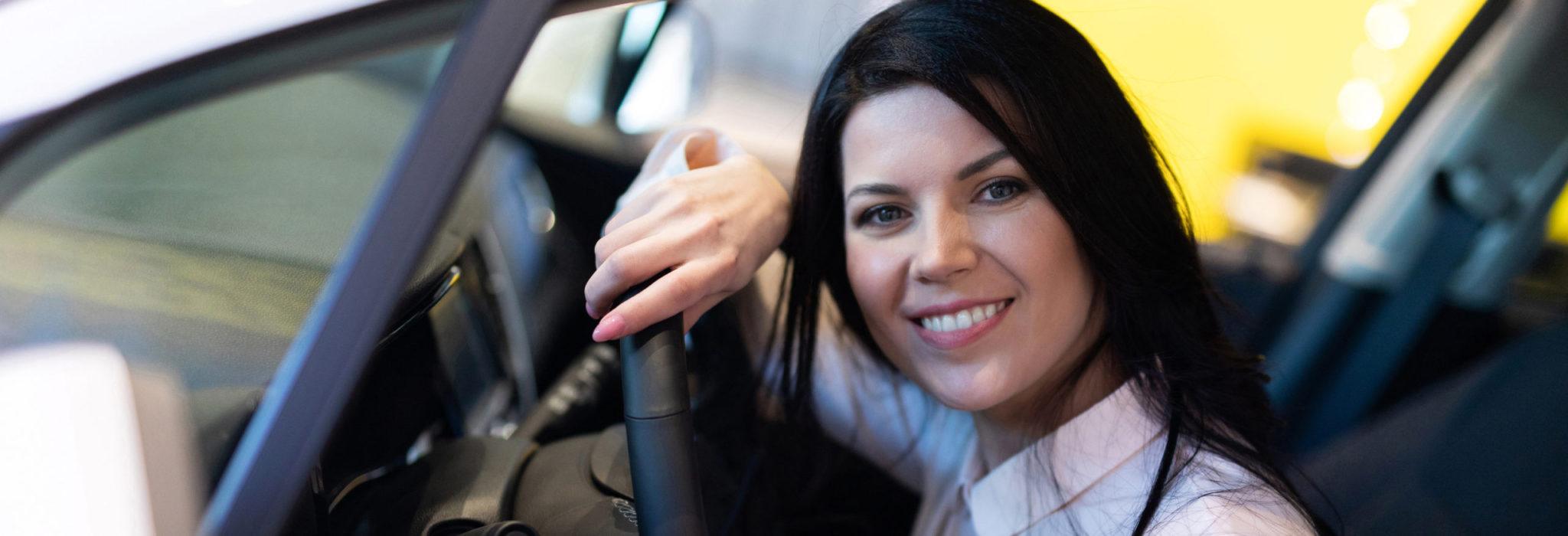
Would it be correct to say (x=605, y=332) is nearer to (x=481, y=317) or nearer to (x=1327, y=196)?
(x=481, y=317)

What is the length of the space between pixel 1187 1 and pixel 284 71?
330cm

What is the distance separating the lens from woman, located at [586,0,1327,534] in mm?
1024

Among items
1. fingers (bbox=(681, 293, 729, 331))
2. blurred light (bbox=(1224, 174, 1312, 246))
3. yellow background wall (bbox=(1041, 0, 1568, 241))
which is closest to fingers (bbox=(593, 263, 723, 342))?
fingers (bbox=(681, 293, 729, 331))

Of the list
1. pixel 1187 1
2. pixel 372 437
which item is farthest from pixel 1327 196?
pixel 372 437

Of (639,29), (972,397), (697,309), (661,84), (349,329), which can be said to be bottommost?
(972,397)

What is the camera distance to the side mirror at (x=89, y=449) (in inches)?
25.8

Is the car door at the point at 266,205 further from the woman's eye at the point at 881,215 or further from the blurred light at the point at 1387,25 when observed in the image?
the blurred light at the point at 1387,25

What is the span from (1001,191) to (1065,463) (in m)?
0.37

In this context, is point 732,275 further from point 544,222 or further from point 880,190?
point 544,222

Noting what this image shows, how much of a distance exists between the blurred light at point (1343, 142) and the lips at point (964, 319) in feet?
8.28

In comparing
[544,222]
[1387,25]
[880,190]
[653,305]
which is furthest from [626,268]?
[1387,25]

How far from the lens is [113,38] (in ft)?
2.27

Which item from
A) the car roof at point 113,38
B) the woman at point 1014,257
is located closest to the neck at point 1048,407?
the woman at point 1014,257

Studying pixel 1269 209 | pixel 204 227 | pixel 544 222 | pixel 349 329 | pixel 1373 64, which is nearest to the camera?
pixel 349 329
